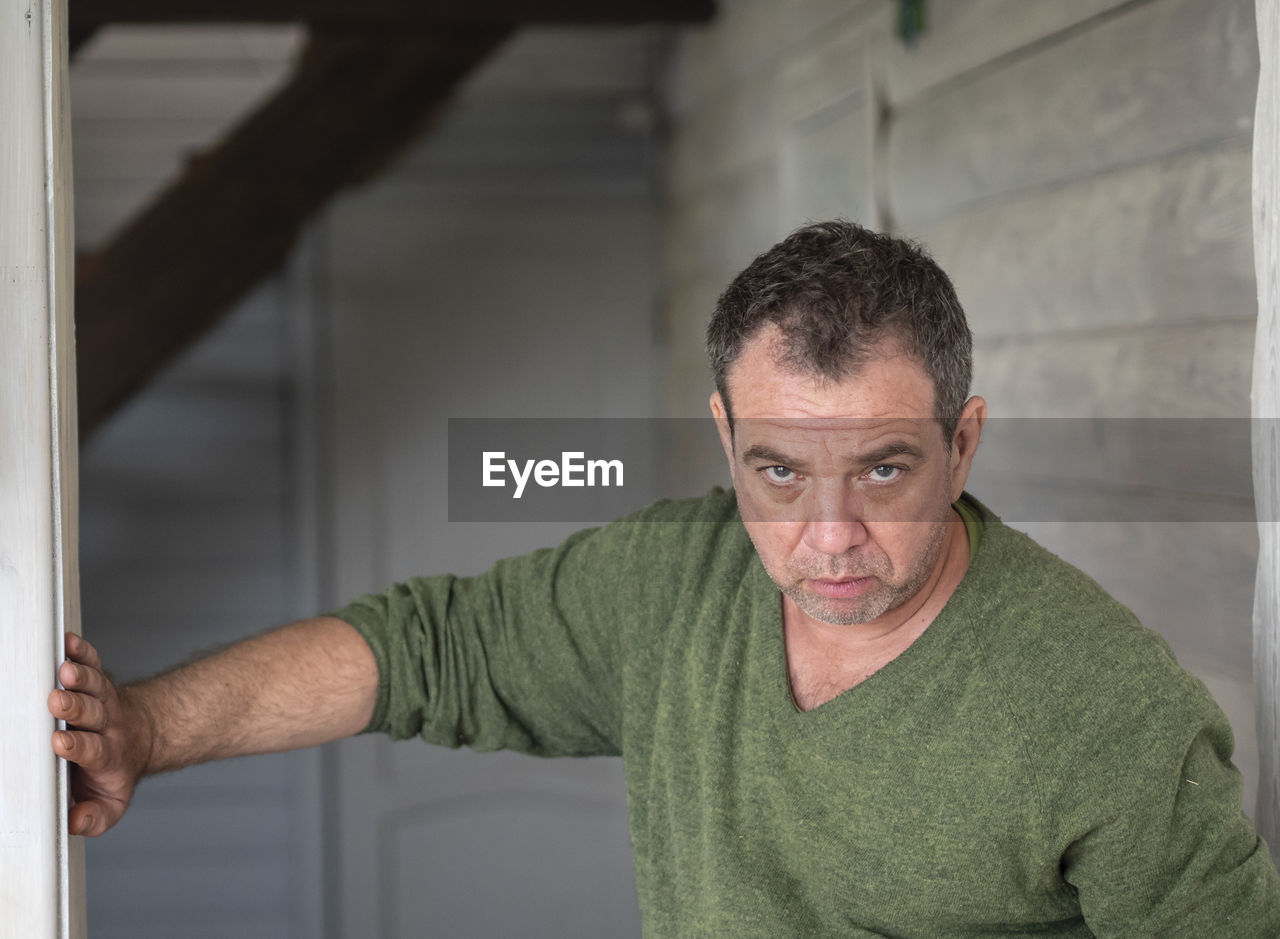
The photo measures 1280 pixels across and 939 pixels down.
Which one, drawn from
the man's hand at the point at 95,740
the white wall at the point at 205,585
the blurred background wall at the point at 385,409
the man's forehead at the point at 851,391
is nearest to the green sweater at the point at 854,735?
the man's forehead at the point at 851,391

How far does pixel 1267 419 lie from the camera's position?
1.15 metres

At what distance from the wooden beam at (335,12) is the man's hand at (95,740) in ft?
6.39

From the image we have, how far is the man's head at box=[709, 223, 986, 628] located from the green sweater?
108 millimetres

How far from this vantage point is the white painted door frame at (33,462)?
932 mm

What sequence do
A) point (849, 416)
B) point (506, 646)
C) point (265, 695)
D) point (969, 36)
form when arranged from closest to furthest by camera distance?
point (849, 416)
point (265, 695)
point (506, 646)
point (969, 36)

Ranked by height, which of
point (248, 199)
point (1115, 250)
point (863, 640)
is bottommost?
point (863, 640)

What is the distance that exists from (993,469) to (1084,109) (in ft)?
1.93

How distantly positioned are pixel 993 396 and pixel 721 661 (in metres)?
0.77

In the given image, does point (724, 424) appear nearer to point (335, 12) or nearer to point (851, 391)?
point (851, 391)

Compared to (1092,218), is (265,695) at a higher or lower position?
lower

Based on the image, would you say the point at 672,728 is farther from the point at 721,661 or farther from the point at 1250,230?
the point at 1250,230

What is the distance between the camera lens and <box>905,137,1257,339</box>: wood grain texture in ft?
4.24

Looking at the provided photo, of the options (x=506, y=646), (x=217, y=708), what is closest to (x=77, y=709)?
(x=217, y=708)

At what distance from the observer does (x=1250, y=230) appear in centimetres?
125
